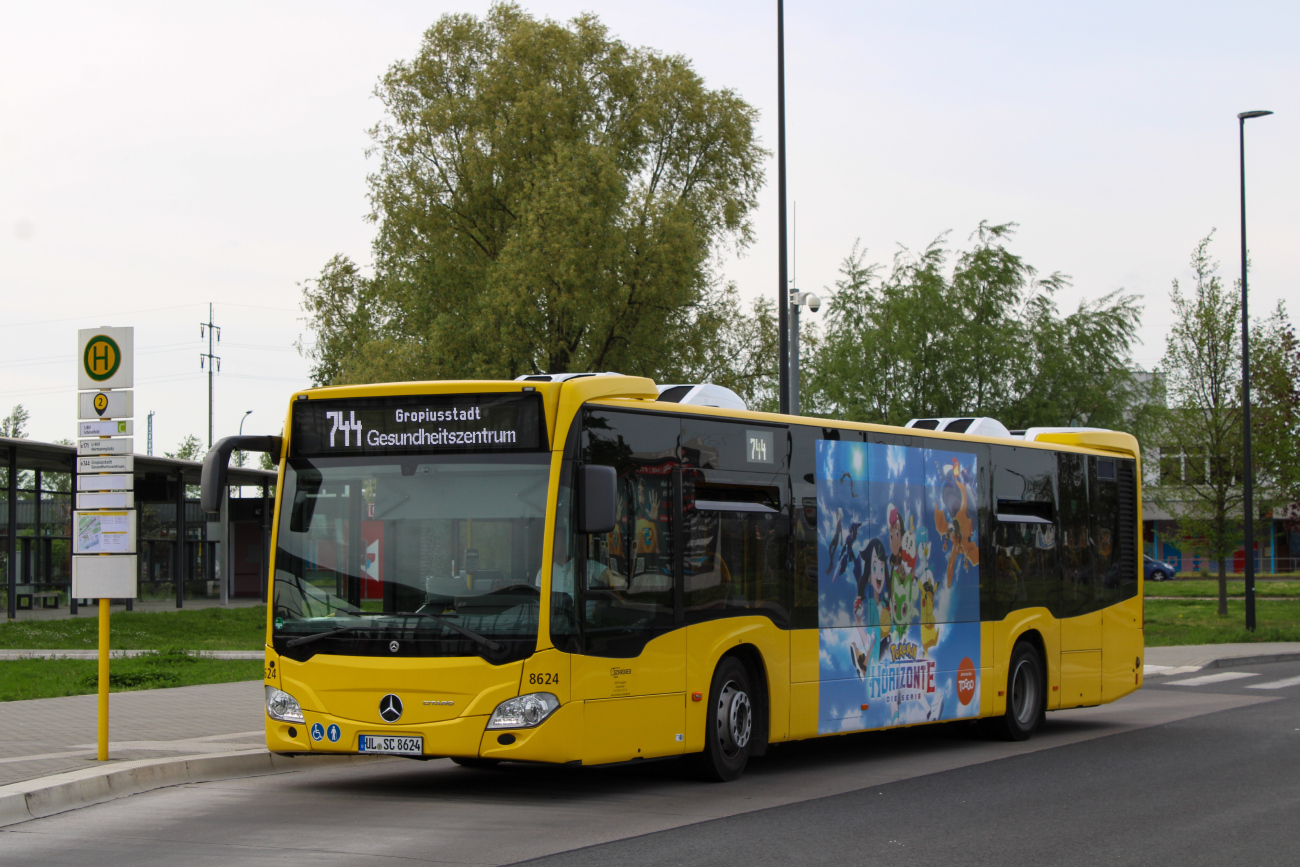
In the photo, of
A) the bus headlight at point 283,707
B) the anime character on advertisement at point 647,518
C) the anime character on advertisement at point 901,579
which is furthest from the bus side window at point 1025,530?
the bus headlight at point 283,707

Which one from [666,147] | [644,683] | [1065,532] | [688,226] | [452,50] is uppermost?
[452,50]

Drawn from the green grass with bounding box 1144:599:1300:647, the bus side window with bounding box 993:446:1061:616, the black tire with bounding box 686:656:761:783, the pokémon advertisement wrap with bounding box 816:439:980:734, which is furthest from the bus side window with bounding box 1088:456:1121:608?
the green grass with bounding box 1144:599:1300:647

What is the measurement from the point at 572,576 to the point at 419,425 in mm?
1559

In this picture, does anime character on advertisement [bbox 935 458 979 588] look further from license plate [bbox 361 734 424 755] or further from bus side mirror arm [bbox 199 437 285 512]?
bus side mirror arm [bbox 199 437 285 512]

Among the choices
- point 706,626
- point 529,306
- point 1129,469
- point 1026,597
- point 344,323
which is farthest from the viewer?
point 344,323

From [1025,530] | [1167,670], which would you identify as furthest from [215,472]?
[1167,670]

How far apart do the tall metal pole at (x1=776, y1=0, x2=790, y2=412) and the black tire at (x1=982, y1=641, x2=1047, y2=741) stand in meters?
6.72

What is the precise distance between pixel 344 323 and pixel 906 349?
21.2m

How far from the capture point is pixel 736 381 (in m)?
35.5

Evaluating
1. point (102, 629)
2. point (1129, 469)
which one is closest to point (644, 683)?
point (102, 629)

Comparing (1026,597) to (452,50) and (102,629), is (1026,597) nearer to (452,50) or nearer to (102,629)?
(102,629)

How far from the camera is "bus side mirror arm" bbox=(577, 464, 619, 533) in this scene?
964 cm

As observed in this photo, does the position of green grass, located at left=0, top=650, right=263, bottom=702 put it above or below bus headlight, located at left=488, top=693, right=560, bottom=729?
below

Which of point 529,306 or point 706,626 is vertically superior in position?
point 529,306
